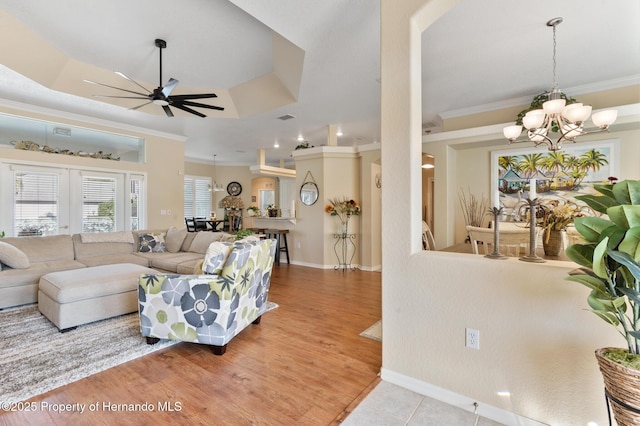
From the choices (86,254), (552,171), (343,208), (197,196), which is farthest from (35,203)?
(552,171)

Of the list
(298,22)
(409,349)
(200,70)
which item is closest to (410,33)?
(298,22)

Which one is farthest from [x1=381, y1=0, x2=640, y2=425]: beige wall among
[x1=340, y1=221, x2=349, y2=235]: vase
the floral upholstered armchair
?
[x1=340, y1=221, x2=349, y2=235]: vase

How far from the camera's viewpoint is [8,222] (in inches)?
196

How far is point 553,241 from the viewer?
2.47 metres

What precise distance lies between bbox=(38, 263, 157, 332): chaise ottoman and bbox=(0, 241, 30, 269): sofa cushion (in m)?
0.77

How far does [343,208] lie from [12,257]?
16.1 ft

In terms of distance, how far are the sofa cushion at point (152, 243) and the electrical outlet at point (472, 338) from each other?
16.1 ft

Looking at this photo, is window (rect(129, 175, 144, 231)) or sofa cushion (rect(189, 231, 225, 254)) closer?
sofa cushion (rect(189, 231, 225, 254))

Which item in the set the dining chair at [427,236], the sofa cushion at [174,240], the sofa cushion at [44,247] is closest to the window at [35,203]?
the sofa cushion at [44,247]

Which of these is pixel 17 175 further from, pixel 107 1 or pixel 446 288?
pixel 446 288

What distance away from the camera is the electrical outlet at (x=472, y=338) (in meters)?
1.77

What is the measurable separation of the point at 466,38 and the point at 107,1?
372 cm

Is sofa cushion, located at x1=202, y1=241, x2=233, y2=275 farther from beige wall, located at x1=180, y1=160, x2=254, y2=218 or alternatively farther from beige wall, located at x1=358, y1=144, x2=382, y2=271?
beige wall, located at x1=180, y1=160, x2=254, y2=218

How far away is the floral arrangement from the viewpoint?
5.80m
